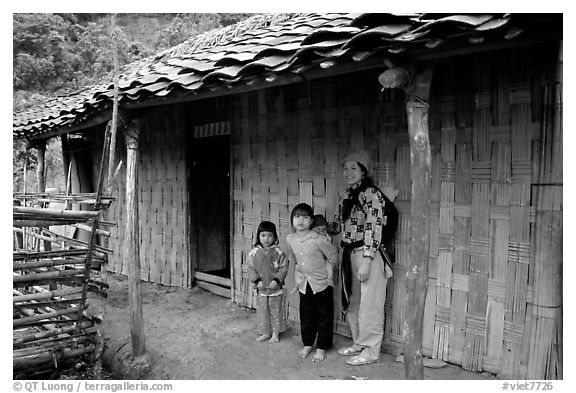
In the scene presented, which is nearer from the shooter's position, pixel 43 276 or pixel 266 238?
pixel 43 276

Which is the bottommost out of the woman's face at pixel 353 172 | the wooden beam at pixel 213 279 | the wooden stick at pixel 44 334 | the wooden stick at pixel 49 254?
the wooden stick at pixel 44 334

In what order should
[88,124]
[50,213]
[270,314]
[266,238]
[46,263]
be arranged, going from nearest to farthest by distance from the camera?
[50,213]
[46,263]
[266,238]
[270,314]
[88,124]

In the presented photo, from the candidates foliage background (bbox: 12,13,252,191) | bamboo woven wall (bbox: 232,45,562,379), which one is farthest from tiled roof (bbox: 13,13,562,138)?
foliage background (bbox: 12,13,252,191)

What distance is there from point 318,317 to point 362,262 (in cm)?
73

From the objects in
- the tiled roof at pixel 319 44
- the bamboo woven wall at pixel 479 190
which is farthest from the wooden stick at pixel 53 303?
the bamboo woven wall at pixel 479 190

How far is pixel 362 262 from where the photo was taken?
421 centimetres

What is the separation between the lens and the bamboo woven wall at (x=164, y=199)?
7.07m

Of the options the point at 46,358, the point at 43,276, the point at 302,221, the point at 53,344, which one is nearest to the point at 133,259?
the point at 43,276

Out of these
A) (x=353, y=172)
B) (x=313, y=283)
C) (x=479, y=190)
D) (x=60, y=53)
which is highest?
(x=60, y=53)

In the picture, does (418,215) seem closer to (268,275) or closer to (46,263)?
(268,275)

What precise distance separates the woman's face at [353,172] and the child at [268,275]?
960 mm

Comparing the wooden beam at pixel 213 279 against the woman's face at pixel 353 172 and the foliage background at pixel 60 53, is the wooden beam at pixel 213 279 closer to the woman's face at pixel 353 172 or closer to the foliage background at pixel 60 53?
the woman's face at pixel 353 172

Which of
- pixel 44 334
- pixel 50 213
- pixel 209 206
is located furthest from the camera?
pixel 209 206

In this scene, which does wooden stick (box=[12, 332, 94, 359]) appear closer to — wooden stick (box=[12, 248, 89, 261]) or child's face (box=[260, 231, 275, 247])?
wooden stick (box=[12, 248, 89, 261])
